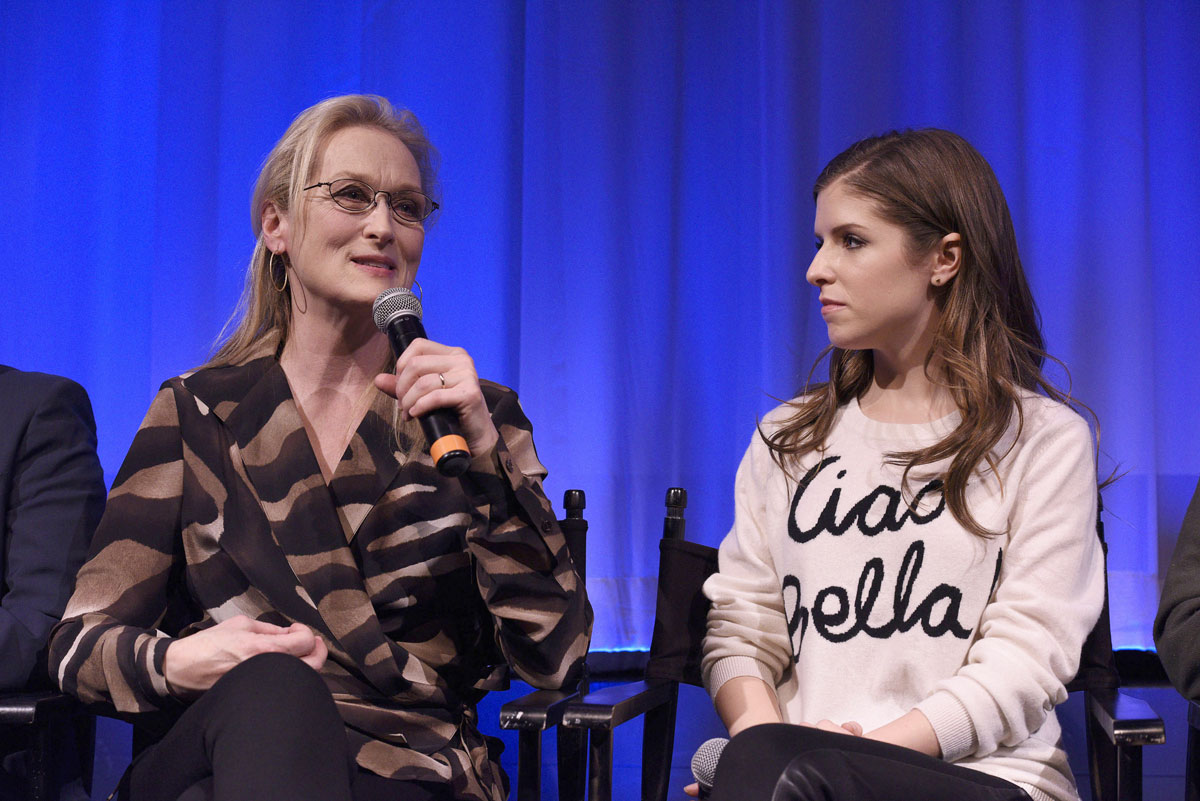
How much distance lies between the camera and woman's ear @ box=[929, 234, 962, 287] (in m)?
1.76

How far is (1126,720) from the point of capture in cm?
150

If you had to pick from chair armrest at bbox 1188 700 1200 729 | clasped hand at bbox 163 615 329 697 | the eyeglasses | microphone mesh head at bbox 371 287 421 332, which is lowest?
chair armrest at bbox 1188 700 1200 729

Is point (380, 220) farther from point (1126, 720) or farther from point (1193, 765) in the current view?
point (1193, 765)

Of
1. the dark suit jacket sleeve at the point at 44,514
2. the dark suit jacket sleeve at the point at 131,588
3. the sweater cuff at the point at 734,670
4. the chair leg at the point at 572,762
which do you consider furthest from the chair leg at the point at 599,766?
the dark suit jacket sleeve at the point at 44,514

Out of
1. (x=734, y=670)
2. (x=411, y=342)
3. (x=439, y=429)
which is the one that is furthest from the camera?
(x=734, y=670)

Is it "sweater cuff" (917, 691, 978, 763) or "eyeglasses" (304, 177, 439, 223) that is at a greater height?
"eyeglasses" (304, 177, 439, 223)

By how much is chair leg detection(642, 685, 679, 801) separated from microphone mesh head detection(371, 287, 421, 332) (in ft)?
2.54

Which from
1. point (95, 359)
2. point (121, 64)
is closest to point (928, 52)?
point (121, 64)

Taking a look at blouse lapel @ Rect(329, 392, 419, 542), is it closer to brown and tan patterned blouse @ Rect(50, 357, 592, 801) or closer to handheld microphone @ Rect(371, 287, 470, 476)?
brown and tan patterned blouse @ Rect(50, 357, 592, 801)

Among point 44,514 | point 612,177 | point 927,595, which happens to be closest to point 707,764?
point 927,595

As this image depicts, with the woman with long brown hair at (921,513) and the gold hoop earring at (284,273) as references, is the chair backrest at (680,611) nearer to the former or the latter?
the woman with long brown hair at (921,513)

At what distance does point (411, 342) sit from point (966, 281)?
0.91 m

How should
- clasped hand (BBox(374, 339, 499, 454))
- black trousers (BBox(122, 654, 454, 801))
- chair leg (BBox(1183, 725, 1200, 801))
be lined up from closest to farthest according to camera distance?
black trousers (BBox(122, 654, 454, 801)) → clasped hand (BBox(374, 339, 499, 454)) → chair leg (BBox(1183, 725, 1200, 801))

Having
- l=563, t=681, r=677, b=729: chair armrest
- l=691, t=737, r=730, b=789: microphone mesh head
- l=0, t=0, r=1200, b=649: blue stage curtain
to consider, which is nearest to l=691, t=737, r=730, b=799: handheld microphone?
l=691, t=737, r=730, b=789: microphone mesh head
